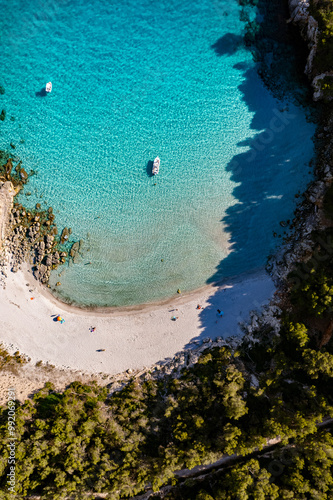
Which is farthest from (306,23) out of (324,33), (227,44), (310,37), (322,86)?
(227,44)

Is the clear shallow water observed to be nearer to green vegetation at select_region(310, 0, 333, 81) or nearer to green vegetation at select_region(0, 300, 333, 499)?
green vegetation at select_region(310, 0, 333, 81)

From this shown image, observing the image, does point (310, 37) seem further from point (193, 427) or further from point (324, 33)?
point (193, 427)

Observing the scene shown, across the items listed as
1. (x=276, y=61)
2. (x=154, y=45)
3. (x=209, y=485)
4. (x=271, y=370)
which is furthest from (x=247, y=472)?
(x=154, y=45)

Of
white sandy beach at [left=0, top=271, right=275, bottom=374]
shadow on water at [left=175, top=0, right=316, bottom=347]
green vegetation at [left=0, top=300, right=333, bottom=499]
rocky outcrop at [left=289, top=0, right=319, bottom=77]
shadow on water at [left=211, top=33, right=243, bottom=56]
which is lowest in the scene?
green vegetation at [left=0, top=300, right=333, bottom=499]

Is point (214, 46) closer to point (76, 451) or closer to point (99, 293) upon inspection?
point (99, 293)

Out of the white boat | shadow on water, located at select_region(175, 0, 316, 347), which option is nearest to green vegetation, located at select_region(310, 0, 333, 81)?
shadow on water, located at select_region(175, 0, 316, 347)

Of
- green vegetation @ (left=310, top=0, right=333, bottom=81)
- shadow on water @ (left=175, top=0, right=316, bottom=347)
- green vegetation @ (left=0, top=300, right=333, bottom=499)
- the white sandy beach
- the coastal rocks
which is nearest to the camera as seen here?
green vegetation @ (left=0, top=300, right=333, bottom=499)

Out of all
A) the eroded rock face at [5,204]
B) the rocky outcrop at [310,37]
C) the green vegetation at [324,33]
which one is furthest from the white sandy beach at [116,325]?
the green vegetation at [324,33]
